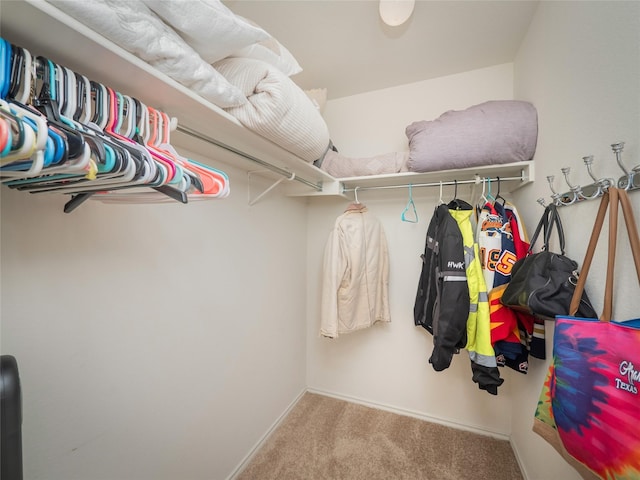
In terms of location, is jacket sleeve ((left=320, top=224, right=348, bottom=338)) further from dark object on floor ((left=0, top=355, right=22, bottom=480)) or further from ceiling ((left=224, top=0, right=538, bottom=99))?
dark object on floor ((left=0, top=355, right=22, bottom=480))

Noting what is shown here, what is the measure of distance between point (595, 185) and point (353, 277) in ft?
4.15

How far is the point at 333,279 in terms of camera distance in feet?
5.96

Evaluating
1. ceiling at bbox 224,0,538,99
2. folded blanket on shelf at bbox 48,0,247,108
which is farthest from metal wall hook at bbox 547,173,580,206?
folded blanket on shelf at bbox 48,0,247,108

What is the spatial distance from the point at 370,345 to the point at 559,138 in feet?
5.70

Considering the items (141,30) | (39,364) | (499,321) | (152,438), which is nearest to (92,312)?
(39,364)

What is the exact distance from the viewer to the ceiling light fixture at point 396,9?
121 cm

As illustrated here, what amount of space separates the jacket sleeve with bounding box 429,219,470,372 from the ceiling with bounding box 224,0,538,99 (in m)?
1.11

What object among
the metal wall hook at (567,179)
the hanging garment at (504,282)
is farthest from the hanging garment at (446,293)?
the metal wall hook at (567,179)

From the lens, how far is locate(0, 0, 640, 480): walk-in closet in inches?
28.1

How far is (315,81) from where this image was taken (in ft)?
6.38

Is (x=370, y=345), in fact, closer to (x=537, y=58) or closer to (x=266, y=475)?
(x=266, y=475)

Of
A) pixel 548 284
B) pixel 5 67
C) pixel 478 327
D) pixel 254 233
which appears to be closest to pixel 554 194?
pixel 548 284

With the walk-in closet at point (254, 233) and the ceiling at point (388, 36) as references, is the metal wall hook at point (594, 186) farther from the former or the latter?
the ceiling at point (388, 36)

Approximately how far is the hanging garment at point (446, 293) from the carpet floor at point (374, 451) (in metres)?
0.71
